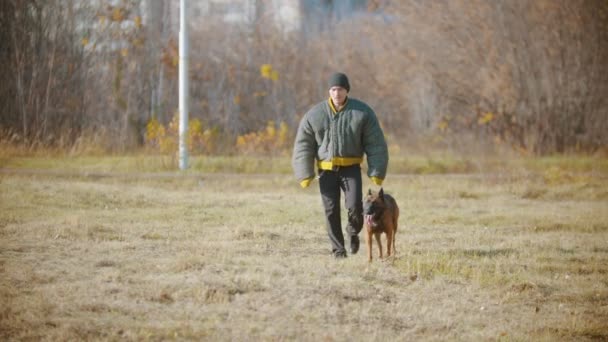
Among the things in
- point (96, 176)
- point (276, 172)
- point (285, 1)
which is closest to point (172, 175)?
point (96, 176)

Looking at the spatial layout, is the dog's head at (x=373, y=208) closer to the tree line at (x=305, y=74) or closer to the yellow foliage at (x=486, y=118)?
the tree line at (x=305, y=74)

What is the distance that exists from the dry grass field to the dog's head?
44 centimetres

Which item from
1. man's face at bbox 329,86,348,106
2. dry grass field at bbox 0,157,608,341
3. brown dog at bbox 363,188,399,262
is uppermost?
man's face at bbox 329,86,348,106

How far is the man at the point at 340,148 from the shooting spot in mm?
9477

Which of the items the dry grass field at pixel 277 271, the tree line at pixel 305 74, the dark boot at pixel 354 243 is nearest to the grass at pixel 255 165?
the tree line at pixel 305 74

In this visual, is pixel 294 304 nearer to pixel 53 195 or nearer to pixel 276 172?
pixel 53 195

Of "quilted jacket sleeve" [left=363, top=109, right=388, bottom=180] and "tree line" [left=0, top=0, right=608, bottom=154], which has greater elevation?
"tree line" [left=0, top=0, right=608, bottom=154]

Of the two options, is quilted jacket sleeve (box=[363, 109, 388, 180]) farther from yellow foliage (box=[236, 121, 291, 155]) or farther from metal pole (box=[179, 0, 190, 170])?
yellow foliage (box=[236, 121, 291, 155])

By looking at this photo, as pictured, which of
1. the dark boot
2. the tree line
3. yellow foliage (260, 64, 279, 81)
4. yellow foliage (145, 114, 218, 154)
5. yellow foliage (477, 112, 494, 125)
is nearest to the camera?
the dark boot

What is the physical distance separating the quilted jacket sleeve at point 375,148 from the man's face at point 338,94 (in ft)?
1.12

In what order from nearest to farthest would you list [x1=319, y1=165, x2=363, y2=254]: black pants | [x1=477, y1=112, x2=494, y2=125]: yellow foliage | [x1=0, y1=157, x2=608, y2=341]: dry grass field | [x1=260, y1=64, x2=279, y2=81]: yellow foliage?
[x1=0, y1=157, x2=608, y2=341]: dry grass field
[x1=319, y1=165, x2=363, y2=254]: black pants
[x1=477, y1=112, x2=494, y2=125]: yellow foliage
[x1=260, y1=64, x2=279, y2=81]: yellow foliage

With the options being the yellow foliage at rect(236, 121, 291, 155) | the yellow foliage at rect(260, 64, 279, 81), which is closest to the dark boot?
the yellow foliage at rect(236, 121, 291, 155)

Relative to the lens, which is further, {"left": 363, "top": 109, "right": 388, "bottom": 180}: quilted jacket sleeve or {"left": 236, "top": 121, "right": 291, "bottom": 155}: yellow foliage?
{"left": 236, "top": 121, "right": 291, "bottom": 155}: yellow foliage

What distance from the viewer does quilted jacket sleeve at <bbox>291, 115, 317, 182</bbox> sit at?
9.70 m
